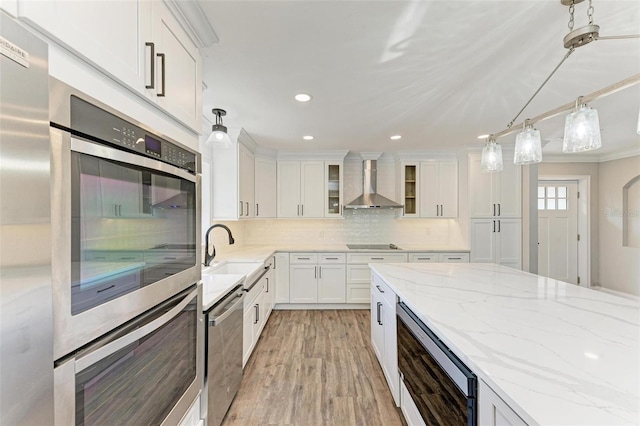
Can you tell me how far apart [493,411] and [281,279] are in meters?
3.56

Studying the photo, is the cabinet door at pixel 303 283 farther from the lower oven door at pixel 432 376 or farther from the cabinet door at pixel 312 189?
the lower oven door at pixel 432 376

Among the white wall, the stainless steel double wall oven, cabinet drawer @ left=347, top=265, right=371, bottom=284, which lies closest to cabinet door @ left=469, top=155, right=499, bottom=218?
cabinet drawer @ left=347, top=265, right=371, bottom=284

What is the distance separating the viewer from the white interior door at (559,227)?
505 cm

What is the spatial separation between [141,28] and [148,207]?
Answer: 2.13ft

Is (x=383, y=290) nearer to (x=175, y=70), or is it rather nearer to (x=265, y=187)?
(x=175, y=70)

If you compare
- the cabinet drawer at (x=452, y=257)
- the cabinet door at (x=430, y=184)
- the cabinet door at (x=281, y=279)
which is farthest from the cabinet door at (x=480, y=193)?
the cabinet door at (x=281, y=279)

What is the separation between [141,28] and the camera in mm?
1023

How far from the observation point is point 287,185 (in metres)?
4.53

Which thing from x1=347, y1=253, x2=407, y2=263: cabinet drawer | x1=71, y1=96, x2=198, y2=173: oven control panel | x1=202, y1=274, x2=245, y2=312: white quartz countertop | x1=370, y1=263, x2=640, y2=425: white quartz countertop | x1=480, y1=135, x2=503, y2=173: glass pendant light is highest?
x1=480, y1=135, x2=503, y2=173: glass pendant light

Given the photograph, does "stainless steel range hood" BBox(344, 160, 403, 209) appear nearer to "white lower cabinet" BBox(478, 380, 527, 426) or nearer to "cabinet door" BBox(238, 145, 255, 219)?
"cabinet door" BBox(238, 145, 255, 219)

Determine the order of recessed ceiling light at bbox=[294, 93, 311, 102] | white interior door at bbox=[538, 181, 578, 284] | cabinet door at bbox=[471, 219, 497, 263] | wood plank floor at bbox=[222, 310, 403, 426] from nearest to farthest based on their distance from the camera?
wood plank floor at bbox=[222, 310, 403, 426] → recessed ceiling light at bbox=[294, 93, 311, 102] → cabinet door at bbox=[471, 219, 497, 263] → white interior door at bbox=[538, 181, 578, 284]

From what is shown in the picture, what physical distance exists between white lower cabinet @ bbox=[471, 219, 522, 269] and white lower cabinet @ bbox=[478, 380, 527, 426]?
359cm

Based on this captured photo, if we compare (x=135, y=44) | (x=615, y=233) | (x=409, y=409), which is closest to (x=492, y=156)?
(x=409, y=409)

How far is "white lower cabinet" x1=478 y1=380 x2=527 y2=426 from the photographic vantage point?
0.81 m
